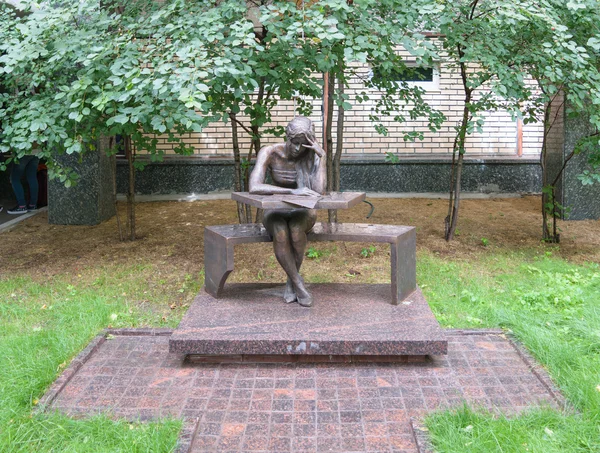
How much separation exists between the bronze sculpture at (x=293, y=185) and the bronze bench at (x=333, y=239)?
8.4 inches

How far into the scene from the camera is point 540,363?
4387 mm

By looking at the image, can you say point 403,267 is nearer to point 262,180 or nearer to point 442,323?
point 442,323

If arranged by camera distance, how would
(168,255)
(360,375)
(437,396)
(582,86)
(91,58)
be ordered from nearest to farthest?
(437,396) < (360,375) < (91,58) < (582,86) < (168,255)

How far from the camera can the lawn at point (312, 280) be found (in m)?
3.38


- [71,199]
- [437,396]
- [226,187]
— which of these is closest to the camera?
[437,396]

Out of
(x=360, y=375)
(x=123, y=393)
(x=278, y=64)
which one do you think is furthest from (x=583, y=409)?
(x=278, y=64)

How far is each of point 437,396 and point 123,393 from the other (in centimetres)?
211

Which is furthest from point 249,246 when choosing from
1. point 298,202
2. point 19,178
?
point 19,178

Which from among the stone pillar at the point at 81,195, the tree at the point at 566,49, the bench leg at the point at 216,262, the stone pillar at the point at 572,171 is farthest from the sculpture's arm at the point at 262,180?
the stone pillar at the point at 572,171

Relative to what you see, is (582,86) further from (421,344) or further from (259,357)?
(259,357)

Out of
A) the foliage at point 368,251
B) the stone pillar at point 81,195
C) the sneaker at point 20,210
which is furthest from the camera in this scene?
the sneaker at point 20,210

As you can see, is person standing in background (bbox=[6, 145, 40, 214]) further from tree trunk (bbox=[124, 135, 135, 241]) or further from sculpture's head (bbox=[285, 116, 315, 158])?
sculpture's head (bbox=[285, 116, 315, 158])

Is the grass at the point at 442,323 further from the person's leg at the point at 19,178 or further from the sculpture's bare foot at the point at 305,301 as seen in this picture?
the person's leg at the point at 19,178

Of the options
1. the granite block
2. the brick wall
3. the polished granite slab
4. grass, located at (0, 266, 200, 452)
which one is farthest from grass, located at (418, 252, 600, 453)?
the brick wall
